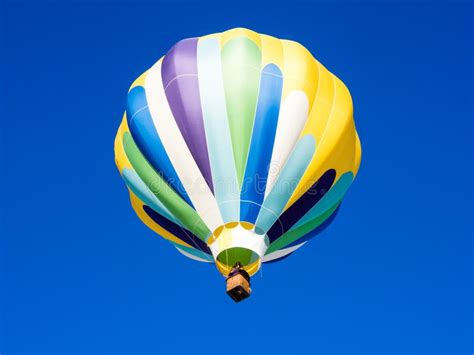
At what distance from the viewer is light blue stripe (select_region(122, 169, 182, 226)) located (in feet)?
52.8

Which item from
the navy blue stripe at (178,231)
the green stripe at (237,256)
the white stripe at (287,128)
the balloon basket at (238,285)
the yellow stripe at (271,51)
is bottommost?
the balloon basket at (238,285)

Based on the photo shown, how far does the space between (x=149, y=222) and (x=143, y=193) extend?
895 mm

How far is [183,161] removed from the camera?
15.5m

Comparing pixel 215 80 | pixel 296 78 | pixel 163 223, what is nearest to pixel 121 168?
pixel 163 223

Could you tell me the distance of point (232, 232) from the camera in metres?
15.2

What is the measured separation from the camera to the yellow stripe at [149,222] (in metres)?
16.8

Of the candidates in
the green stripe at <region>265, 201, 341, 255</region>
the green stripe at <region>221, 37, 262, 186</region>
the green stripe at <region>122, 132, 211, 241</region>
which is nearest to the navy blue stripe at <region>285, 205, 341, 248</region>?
the green stripe at <region>265, 201, 341, 255</region>

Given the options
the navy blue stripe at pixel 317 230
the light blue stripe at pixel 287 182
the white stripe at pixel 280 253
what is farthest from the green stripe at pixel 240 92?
the navy blue stripe at pixel 317 230

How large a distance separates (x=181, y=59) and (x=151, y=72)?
741 mm

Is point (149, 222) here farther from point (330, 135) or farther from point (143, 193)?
point (330, 135)

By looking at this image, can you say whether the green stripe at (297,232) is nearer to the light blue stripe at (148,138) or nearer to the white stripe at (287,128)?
the white stripe at (287,128)

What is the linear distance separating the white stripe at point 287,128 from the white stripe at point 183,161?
Result: 93 centimetres

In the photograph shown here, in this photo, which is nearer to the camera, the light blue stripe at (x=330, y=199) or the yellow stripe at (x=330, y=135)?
the yellow stripe at (x=330, y=135)

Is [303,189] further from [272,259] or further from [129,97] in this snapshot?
[129,97]
